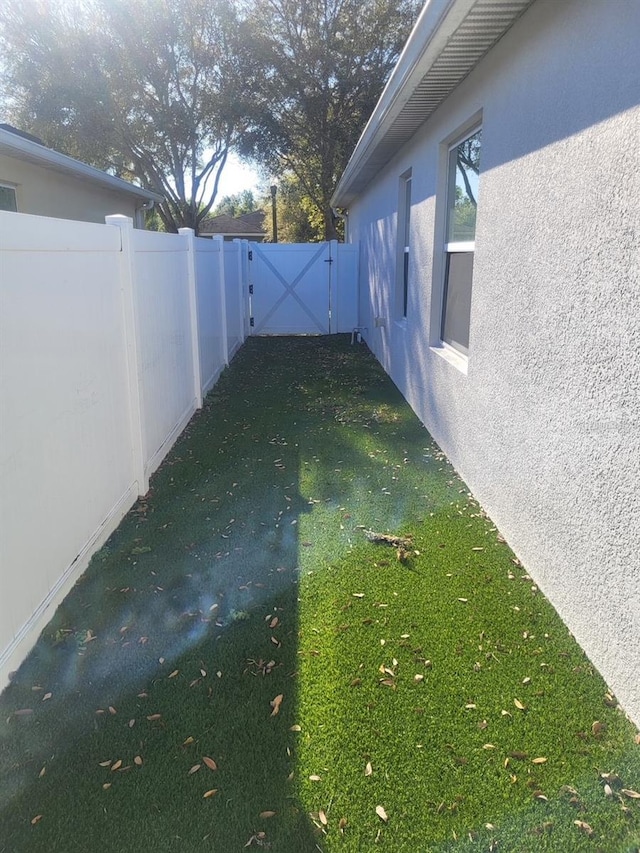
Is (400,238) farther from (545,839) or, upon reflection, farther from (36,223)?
(545,839)

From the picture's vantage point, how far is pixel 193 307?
25.0ft

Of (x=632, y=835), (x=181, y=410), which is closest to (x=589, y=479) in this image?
(x=632, y=835)

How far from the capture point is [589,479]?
2.92 m

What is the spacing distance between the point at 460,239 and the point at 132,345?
3.07m

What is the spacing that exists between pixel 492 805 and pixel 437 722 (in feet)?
1.42

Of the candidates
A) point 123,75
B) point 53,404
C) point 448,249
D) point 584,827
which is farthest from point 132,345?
point 123,75

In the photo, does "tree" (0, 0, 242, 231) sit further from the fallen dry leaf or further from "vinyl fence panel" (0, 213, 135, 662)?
the fallen dry leaf

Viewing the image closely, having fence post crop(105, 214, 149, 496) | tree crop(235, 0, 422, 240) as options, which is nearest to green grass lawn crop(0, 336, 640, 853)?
fence post crop(105, 214, 149, 496)

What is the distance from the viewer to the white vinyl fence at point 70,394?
9.25 ft

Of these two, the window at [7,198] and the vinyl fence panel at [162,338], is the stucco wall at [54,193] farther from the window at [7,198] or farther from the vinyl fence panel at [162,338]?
the vinyl fence panel at [162,338]

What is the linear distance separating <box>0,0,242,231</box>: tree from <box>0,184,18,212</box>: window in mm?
12771

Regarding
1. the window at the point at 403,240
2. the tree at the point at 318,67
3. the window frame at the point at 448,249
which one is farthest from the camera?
the tree at the point at 318,67

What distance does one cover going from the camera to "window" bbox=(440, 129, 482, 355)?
541 centimetres

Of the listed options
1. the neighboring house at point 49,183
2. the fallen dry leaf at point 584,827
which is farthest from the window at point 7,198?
the fallen dry leaf at point 584,827
